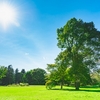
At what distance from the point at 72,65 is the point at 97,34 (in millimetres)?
8925

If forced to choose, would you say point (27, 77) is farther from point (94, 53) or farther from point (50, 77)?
point (94, 53)

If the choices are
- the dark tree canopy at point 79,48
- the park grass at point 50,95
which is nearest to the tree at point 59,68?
the dark tree canopy at point 79,48

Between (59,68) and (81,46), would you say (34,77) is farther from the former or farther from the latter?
(81,46)

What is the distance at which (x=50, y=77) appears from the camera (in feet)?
145

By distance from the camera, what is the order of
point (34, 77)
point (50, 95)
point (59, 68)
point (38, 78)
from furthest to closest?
point (34, 77)
point (38, 78)
point (59, 68)
point (50, 95)

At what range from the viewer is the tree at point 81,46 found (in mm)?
36156

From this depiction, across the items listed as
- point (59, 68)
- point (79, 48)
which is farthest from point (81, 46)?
point (59, 68)

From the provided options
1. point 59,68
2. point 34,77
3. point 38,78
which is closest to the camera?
point 59,68

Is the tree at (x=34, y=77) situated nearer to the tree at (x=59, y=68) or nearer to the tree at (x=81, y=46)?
the tree at (x=59, y=68)

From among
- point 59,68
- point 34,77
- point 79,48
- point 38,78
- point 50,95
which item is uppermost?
point 79,48

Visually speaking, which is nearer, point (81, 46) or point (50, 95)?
point (50, 95)

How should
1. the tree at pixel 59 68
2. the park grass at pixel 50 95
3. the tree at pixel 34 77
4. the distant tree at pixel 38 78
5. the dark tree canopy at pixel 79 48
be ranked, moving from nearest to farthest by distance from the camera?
the park grass at pixel 50 95 < the dark tree canopy at pixel 79 48 < the tree at pixel 59 68 < the distant tree at pixel 38 78 < the tree at pixel 34 77

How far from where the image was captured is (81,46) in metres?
37.5

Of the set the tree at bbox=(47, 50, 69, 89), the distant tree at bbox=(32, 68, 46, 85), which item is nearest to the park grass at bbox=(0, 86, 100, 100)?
the tree at bbox=(47, 50, 69, 89)
